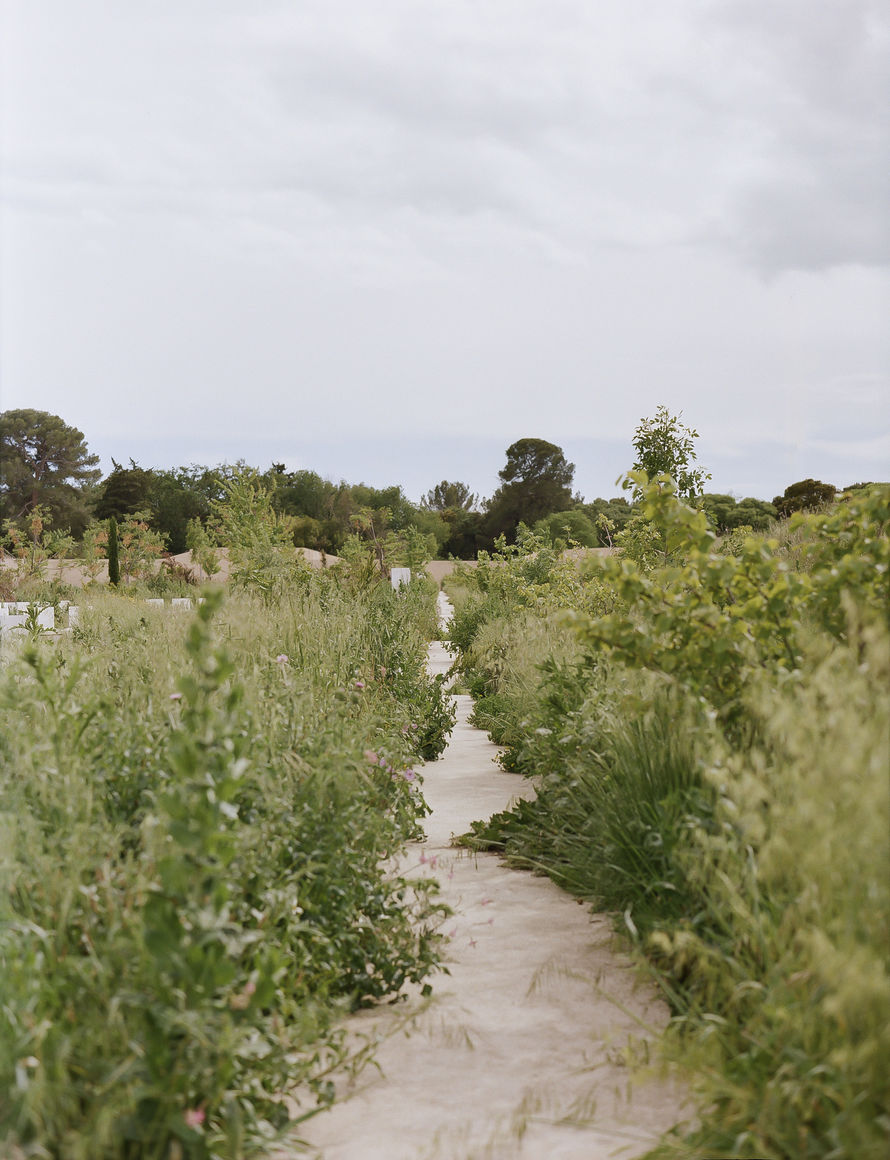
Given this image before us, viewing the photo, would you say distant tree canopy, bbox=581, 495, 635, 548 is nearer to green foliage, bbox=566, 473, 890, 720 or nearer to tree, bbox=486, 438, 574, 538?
tree, bbox=486, 438, 574, 538

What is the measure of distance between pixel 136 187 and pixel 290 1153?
4.76 metres

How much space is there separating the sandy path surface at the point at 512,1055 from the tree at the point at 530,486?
5203cm

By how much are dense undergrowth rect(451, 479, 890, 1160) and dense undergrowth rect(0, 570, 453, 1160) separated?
80cm

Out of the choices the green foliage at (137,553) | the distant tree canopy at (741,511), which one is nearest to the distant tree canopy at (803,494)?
the distant tree canopy at (741,511)

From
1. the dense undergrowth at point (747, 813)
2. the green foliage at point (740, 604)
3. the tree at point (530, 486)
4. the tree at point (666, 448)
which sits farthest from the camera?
the tree at point (530, 486)

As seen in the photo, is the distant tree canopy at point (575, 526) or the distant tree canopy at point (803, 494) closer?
the distant tree canopy at point (803, 494)

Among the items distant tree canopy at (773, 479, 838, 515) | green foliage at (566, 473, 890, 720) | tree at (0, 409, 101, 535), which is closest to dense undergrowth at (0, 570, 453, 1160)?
green foliage at (566, 473, 890, 720)

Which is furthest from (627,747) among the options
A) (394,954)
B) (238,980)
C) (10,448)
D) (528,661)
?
(10,448)

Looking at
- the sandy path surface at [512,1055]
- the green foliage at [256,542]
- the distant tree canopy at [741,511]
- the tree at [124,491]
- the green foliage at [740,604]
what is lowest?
the sandy path surface at [512,1055]

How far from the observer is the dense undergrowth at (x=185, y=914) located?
1691 mm

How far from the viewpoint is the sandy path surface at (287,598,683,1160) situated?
204cm

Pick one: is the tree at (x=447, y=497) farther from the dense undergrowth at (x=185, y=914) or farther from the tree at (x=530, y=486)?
the dense undergrowth at (x=185, y=914)

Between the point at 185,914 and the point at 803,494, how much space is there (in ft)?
103

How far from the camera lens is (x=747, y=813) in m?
2.06
